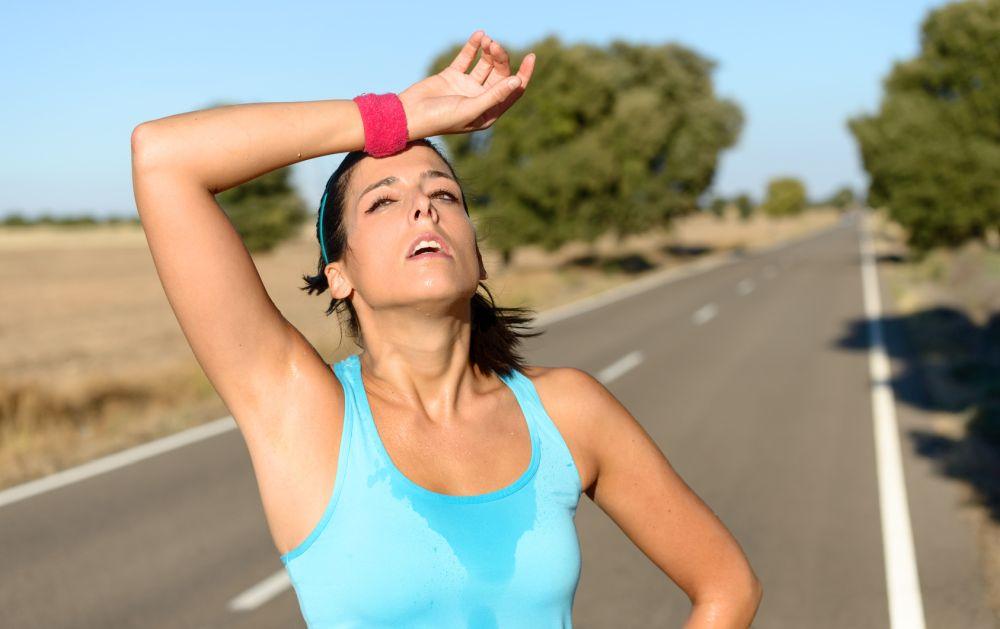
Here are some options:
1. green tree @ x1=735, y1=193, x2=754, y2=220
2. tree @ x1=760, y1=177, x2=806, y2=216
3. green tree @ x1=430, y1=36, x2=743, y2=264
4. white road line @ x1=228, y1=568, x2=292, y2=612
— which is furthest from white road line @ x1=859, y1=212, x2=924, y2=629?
tree @ x1=760, y1=177, x2=806, y2=216

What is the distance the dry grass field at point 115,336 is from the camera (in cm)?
1038

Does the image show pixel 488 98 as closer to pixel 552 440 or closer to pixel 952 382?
pixel 552 440

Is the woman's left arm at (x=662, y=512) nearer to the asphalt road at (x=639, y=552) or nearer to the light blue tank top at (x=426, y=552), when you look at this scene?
the light blue tank top at (x=426, y=552)

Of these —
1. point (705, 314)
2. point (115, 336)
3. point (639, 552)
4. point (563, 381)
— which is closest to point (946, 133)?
point (705, 314)

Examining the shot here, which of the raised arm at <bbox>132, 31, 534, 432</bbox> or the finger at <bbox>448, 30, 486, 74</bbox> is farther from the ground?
the finger at <bbox>448, 30, 486, 74</bbox>

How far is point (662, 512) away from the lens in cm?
204

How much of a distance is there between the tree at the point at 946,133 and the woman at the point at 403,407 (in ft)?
85.5

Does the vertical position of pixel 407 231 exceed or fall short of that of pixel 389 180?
it falls short

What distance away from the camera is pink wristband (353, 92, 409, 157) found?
1.85 m

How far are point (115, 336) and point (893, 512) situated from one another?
20.7 meters

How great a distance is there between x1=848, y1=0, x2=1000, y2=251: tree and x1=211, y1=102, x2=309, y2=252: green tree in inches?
1354

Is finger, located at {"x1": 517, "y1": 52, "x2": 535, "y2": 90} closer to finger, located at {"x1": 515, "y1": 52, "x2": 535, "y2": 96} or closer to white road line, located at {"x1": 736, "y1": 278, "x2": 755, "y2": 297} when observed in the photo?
finger, located at {"x1": 515, "y1": 52, "x2": 535, "y2": 96}

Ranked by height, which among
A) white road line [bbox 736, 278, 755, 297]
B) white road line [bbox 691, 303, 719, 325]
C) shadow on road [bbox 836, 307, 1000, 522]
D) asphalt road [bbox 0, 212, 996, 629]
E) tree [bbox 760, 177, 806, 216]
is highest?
asphalt road [bbox 0, 212, 996, 629]

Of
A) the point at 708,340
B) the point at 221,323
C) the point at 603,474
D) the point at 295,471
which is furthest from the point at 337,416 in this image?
the point at 708,340
